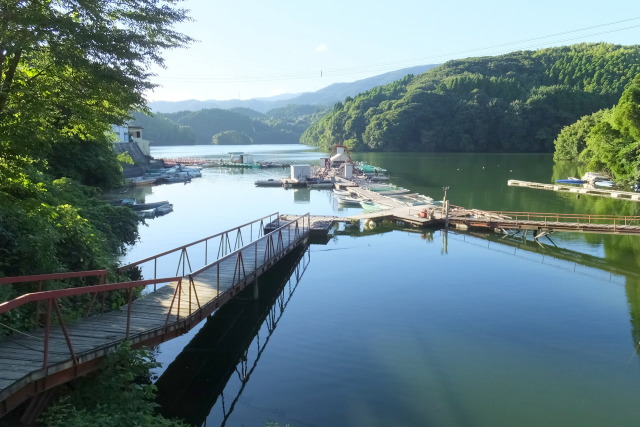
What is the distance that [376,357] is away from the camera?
14414 mm

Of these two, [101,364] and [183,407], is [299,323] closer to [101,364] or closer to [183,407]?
[183,407]

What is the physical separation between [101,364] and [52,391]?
2.82ft

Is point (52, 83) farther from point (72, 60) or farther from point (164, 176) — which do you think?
point (164, 176)

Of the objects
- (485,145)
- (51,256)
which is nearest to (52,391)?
(51,256)

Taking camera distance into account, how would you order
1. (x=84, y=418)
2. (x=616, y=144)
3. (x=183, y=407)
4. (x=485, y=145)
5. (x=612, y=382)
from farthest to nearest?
(x=485, y=145)
(x=616, y=144)
(x=612, y=382)
(x=183, y=407)
(x=84, y=418)

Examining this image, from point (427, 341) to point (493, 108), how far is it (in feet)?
412

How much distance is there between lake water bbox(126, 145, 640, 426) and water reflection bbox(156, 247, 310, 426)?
2.0 inches

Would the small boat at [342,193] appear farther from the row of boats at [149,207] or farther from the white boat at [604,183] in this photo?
the white boat at [604,183]

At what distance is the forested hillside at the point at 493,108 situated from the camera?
126m

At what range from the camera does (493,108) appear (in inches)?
5133

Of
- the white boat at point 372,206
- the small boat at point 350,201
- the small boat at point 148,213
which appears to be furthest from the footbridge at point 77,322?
the small boat at point 350,201

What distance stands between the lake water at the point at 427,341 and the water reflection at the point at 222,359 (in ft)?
0.17

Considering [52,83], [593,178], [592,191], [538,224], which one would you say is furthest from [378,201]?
[52,83]

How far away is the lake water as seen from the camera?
11945 mm
